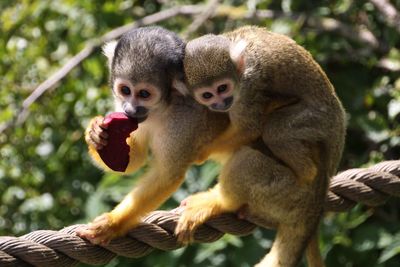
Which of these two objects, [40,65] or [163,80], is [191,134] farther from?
[40,65]

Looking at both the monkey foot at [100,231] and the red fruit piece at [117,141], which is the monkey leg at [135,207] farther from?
the red fruit piece at [117,141]

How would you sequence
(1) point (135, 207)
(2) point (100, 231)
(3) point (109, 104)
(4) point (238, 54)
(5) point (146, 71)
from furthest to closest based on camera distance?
(3) point (109, 104) → (4) point (238, 54) → (5) point (146, 71) → (1) point (135, 207) → (2) point (100, 231)

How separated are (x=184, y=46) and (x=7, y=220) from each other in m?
2.99

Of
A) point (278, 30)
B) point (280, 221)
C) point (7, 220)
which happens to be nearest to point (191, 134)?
point (280, 221)

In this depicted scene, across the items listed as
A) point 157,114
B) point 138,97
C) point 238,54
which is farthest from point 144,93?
point 238,54

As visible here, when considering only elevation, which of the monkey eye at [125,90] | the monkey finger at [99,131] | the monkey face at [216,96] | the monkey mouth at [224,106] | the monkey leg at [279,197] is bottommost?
the monkey leg at [279,197]

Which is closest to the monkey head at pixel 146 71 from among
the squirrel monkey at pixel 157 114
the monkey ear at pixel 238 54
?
the squirrel monkey at pixel 157 114

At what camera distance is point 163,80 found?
13.6 ft

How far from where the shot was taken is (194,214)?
4105 millimetres

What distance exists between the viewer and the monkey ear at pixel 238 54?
4.21 m

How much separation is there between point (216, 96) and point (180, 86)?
0.20m

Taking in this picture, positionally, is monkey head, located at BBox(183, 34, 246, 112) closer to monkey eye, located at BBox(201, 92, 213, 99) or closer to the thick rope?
monkey eye, located at BBox(201, 92, 213, 99)

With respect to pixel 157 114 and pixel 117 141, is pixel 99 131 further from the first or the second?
pixel 157 114

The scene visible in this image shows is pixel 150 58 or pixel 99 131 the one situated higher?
pixel 150 58
